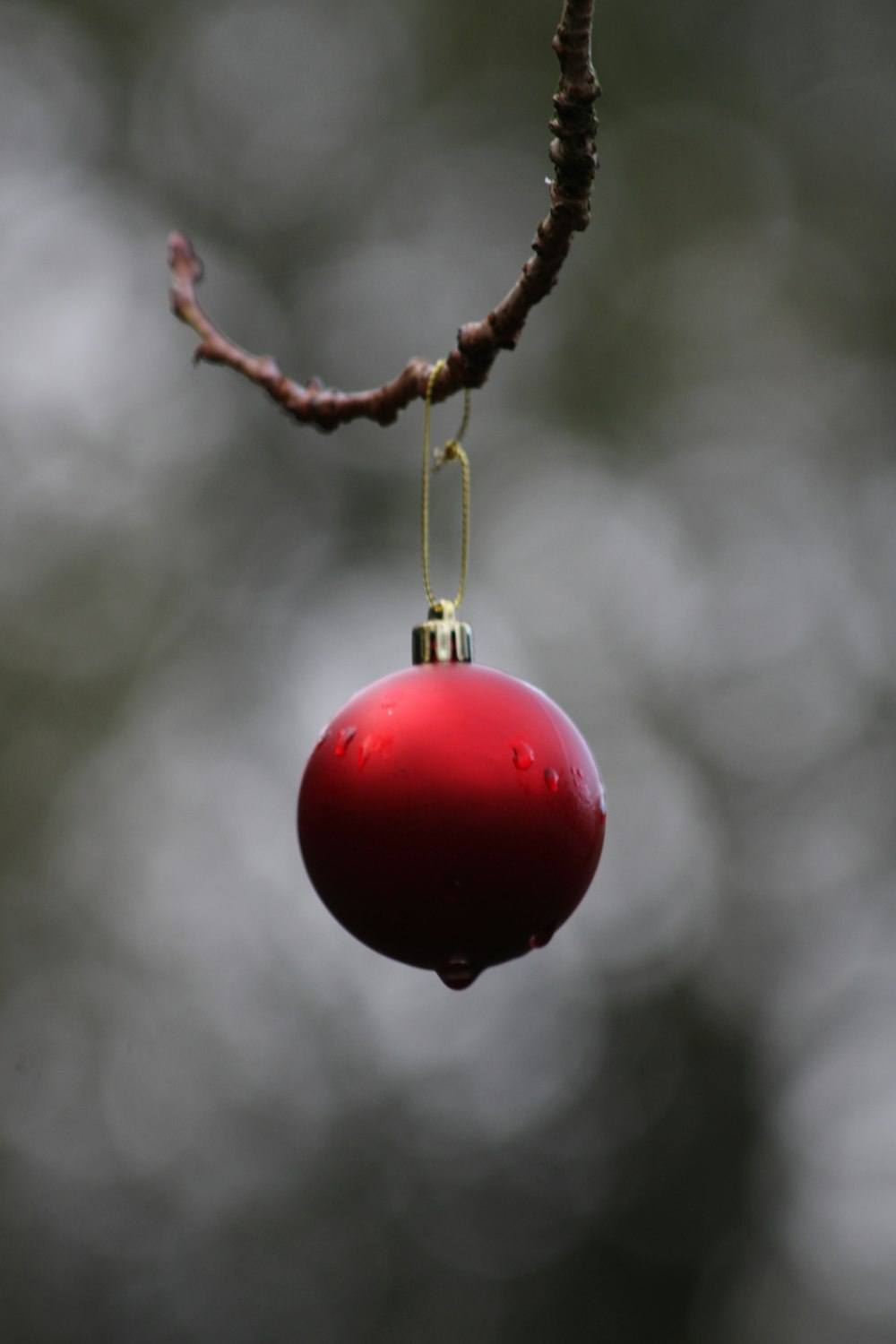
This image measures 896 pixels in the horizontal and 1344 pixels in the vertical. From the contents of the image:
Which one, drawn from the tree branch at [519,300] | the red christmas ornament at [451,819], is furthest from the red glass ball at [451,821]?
the tree branch at [519,300]

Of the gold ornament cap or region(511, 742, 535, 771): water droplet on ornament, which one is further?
the gold ornament cap

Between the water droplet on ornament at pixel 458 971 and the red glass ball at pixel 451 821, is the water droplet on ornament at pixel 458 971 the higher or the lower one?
the lower one

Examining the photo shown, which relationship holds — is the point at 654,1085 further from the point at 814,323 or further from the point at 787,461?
the point at 814,323

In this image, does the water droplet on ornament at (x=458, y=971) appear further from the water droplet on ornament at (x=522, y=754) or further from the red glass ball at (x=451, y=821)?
the water droplet on ornament at (x=522, y=754)

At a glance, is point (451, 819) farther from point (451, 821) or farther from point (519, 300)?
point (519, 300)

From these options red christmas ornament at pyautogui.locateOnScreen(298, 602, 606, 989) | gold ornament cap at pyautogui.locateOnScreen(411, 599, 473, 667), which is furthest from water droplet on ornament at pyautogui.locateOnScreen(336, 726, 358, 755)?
gold ornament cap at pyautogui.locateOnScreen(411, 599, 473, 667)

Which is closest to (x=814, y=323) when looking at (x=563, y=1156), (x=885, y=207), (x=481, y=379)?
(x=885, y=207)

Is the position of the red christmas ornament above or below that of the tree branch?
below

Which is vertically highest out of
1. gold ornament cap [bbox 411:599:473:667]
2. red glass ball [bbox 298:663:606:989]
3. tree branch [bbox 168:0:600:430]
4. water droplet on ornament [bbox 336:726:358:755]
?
tree branch [bbox 168:0:600:430]

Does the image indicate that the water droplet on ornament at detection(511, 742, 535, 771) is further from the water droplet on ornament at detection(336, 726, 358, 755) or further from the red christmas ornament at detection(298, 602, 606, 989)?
the water droplet on ornament at detection(336, 726, 358, 755)
